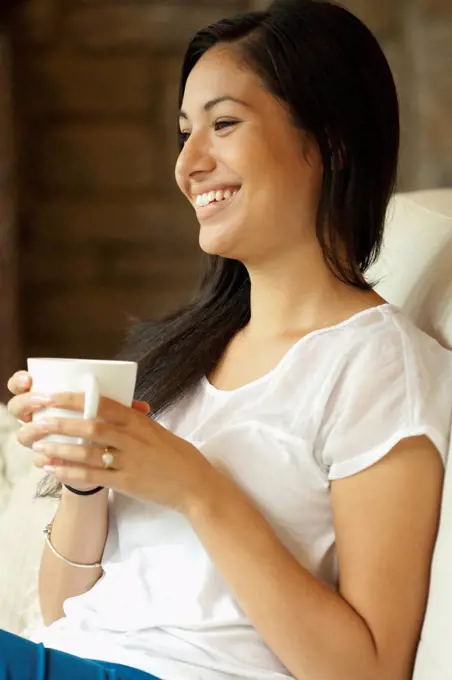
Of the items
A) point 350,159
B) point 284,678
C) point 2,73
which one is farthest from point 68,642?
point 2,73

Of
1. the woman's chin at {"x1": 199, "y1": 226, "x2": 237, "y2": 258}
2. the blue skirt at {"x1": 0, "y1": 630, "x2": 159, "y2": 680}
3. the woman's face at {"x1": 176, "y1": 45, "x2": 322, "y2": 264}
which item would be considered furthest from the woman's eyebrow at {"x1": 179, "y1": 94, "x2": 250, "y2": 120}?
the blue skirt at {"x1": 0, "y1": 630, "x2": 159, "y2": 680}

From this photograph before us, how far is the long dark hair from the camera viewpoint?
0.95 meters

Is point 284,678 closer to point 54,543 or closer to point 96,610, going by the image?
point 96,610

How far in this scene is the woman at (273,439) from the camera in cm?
80

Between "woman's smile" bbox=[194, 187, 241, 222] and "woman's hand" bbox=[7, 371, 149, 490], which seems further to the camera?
"woman's smile" bbox=[194, 187, 241, 222]

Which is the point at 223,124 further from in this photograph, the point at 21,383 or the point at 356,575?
the point at 356,575

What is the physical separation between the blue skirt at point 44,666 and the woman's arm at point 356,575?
14 cm

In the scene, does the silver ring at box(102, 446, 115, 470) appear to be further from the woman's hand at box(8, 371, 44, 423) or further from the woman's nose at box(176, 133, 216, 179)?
the woman's nose at box(176, 133, 216, 179)

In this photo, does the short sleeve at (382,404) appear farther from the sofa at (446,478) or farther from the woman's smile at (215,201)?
the woman's smile at (215,201)

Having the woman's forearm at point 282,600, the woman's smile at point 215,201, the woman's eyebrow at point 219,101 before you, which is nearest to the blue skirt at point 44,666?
the woman's forearm at point 282,600

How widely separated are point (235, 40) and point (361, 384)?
1.41 ft

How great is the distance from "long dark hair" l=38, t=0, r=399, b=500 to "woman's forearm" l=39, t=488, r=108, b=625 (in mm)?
154

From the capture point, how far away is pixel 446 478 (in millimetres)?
802

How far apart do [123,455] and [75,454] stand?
0.04 metres
